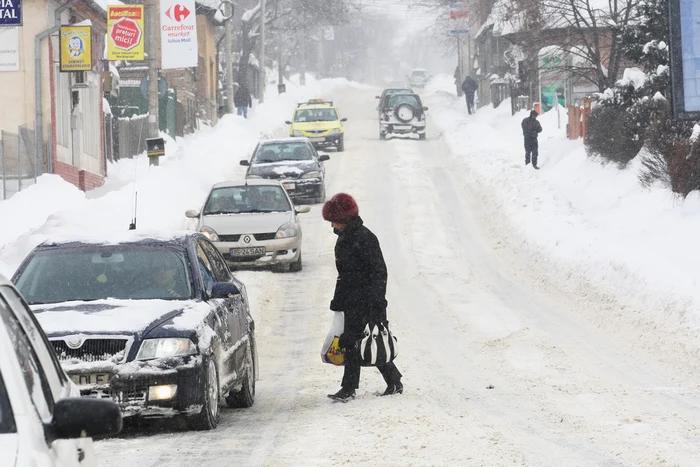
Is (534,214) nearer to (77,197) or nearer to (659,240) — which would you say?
(659,240)

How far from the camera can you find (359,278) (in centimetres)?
1059

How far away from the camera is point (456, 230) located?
2602cm

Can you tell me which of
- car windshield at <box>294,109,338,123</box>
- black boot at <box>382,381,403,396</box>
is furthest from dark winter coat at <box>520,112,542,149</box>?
black boot at <box>382,381,403,396</box>

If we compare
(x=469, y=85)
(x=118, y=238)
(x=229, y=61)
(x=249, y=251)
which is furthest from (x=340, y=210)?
(x=469, y=85)

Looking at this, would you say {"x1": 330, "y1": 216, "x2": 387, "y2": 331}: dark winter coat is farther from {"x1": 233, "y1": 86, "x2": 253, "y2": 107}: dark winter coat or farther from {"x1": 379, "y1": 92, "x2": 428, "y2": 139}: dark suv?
{"x1": 233, "y1": 86, "x2": 253, "y2": 107}: dark winter coat

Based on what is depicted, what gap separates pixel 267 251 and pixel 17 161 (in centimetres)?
835

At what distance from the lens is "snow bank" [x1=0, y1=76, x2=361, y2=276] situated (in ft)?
68.4

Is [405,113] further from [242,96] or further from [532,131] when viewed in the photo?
[532,131]

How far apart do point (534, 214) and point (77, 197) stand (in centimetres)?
945

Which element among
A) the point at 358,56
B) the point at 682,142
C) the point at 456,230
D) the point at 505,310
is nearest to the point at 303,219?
the point at 456,230

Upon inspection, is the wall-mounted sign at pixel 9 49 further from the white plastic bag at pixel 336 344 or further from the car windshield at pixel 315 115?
the white plastic bag at pixel 336 344

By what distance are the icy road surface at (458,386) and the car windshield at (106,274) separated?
104 cm

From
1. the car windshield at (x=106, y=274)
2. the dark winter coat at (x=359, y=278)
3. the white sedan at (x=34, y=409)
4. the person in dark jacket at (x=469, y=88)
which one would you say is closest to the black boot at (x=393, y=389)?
the dark winter coat at (x=359, y=278)

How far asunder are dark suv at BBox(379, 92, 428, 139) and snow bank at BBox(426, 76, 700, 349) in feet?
Answer: 24.3
